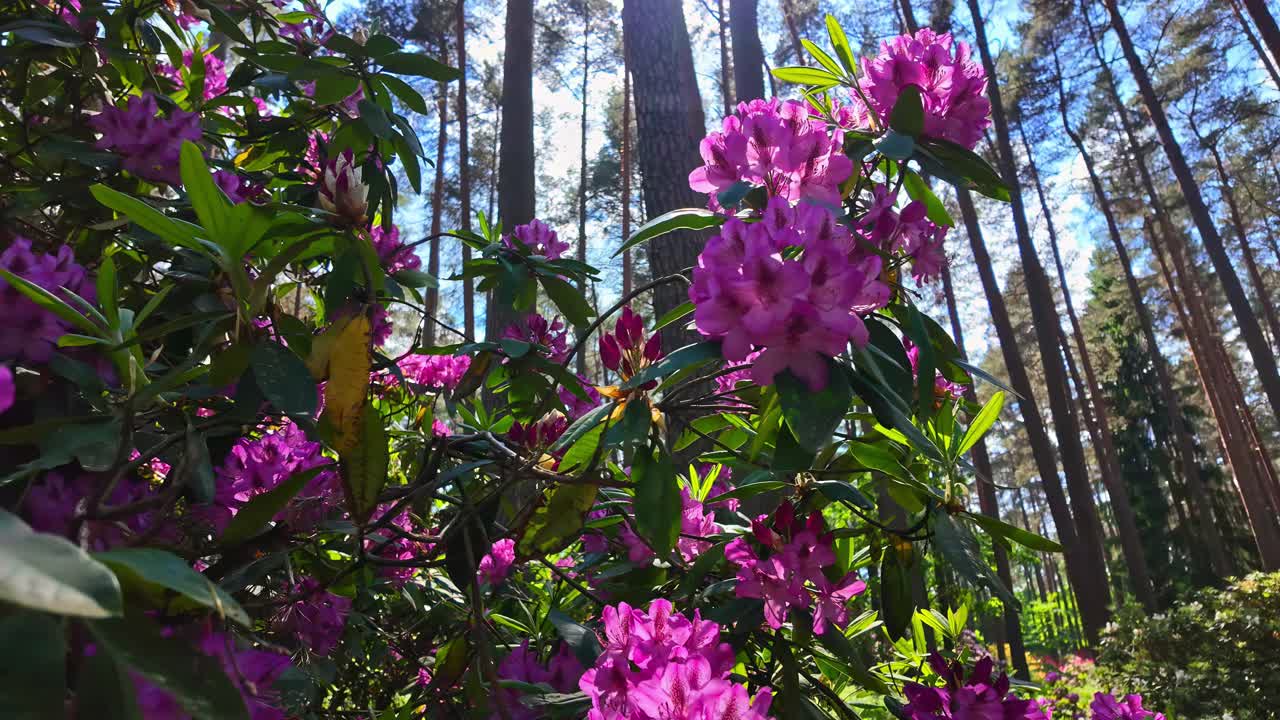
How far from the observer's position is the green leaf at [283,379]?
939 mm

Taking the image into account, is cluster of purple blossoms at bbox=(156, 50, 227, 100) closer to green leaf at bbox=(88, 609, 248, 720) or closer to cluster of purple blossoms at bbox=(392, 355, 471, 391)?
cluster of purple blossoms at bbox=(392, 355, 471, 391)

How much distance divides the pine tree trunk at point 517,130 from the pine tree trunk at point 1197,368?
13.3 m

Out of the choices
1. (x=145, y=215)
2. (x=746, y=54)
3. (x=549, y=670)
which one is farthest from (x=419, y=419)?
(x=746, y=54)

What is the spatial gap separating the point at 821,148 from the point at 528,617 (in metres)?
1.34

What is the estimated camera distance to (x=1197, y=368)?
15.5 meters

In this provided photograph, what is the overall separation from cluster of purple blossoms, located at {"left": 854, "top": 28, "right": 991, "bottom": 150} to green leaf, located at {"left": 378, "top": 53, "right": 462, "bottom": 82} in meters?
0.86

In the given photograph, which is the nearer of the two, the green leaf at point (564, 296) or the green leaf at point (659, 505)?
the green leaf at point (659, 505)

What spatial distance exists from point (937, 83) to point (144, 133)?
5.19 feet

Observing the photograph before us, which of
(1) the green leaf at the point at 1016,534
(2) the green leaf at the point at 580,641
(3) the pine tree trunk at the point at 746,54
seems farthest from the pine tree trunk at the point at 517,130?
(1) the green leaf at the point at 1016,534

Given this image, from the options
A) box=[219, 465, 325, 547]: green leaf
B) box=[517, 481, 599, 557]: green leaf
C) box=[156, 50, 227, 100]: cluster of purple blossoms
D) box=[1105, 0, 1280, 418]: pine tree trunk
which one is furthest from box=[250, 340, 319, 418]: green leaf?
box=[1105, 0, 1280, 418]: pine tree trunk

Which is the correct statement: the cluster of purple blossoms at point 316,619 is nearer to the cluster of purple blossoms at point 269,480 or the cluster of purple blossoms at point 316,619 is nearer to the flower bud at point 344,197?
the cluster of purple blossoms at point 269,480

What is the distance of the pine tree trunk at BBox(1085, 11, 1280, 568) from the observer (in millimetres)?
13203

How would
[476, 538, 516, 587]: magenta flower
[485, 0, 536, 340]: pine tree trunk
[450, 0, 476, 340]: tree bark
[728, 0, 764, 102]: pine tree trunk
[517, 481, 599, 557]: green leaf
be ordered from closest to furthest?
[517, 481, 599, 557]: green leaf < [476, 538, 516, 587]: magenta flower < [485, 0, 536, 340]: pine tree trunk < [728, 0, 764, 102]: pine tree trunk < [450, 0, 476, 340]: tree bark

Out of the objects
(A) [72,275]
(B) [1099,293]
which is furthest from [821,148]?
(B) [1099,293]
